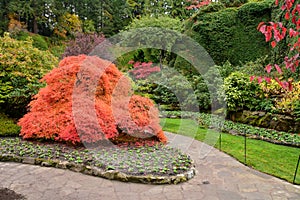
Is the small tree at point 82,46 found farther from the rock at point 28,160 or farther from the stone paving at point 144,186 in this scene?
the stone paving at point 144,186

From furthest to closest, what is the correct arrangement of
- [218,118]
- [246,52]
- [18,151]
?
[246,52] < [218,118] < [18,151]

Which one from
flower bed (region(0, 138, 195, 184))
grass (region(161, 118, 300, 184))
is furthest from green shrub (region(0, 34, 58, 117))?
grass (region(161, 118, 300, 184))

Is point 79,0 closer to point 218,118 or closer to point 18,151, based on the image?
point 218,118

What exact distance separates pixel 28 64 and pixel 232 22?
35.5 ft

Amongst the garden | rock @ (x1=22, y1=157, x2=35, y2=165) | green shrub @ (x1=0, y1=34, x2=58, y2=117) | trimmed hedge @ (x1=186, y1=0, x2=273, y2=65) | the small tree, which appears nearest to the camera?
the garden

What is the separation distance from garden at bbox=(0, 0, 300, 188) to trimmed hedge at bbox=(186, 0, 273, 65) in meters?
0.05

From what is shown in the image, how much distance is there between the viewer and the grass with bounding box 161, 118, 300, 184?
186 inches

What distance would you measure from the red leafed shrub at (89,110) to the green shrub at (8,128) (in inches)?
23.6

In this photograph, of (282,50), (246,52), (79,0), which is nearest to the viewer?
(282,50)

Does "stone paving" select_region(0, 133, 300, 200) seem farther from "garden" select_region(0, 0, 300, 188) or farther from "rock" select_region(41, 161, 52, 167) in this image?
"garden" select_region(0, 0, 300, 188)

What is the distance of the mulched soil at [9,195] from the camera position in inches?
136

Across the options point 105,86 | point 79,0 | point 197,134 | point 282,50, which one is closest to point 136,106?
point 105,86

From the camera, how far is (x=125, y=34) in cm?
1764

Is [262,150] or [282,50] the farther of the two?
[282,50]
